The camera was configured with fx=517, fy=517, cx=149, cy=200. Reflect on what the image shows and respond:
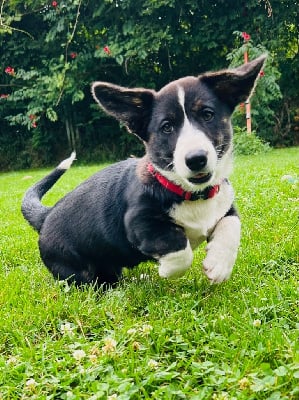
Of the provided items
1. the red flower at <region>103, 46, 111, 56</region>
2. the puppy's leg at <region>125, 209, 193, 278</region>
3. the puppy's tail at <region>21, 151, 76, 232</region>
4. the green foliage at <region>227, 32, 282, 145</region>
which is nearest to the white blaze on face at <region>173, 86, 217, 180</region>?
the puppy's leg at <region>125, 209, 193, 278</region>

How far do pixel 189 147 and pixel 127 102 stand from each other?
0.65 meters

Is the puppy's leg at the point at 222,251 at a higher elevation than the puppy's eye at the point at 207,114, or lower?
lower

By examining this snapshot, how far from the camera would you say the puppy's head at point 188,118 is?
2746 millimetres

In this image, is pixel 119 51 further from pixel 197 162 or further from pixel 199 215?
pixel 197 162

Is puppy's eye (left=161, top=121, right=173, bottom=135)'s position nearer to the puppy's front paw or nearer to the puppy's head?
the puppy's head

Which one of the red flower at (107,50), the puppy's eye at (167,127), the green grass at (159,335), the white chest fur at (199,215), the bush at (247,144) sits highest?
the red flower at (107,50)

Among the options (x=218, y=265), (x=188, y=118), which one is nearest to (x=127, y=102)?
(x=188, y=118)

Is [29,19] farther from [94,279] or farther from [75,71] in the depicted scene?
[94,279]

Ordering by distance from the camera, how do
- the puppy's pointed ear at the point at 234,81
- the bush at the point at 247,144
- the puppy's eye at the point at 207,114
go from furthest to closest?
the bush at the point at 247,144, the puppy's pointed ear at the point at 234,81, the puppy's eye at the point at 207,114

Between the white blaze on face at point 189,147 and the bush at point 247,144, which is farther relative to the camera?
the bush at point 247,144

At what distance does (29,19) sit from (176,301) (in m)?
17.3

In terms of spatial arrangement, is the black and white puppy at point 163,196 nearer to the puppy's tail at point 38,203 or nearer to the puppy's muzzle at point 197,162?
the puppy's muzzle at point 197,162

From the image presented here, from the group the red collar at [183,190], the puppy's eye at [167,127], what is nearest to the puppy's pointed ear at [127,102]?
the puppy's eye at [167,127]

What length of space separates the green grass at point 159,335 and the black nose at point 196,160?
65 cm
